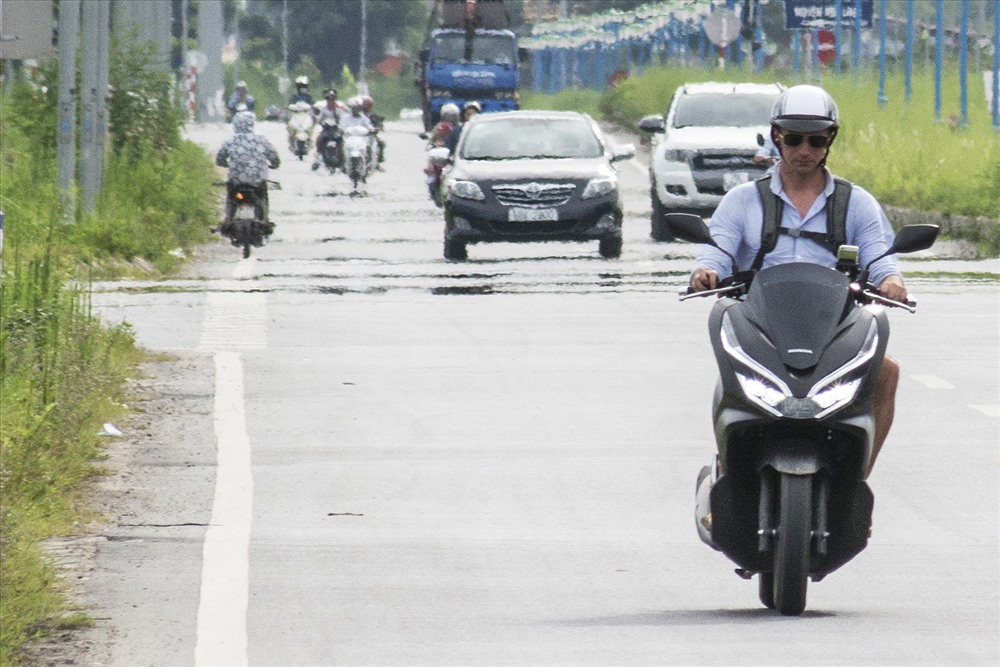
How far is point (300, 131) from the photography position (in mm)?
54875

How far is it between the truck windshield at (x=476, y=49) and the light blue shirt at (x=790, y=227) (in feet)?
168

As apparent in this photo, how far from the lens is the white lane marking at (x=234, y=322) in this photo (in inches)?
707

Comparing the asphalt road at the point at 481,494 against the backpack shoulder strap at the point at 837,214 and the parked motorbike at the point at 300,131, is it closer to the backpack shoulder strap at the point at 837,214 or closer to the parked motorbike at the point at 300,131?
the backpack shoulder strap at the point at 837,214

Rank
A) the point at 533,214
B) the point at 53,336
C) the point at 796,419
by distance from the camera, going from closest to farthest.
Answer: the point at 796,419
the point at 53,336
the point at 533,214

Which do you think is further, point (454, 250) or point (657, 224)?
point (657, 224)

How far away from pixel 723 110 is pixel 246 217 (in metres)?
6.85

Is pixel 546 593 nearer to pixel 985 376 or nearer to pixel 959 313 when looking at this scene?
pixel 985 376

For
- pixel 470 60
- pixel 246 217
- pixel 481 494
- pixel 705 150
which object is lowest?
pixel 481 494

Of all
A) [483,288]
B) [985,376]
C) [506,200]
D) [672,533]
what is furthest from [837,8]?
[672,533]

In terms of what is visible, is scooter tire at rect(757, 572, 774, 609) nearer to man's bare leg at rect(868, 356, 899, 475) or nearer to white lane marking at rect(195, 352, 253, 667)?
man's bare leg at rect(868, 356, 899, 475)

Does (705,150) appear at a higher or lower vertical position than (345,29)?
lower

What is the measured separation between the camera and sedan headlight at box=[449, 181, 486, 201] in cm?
2669

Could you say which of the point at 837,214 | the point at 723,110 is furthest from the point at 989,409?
the point at 723,110

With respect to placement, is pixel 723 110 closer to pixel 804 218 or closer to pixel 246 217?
pixel 246 217
